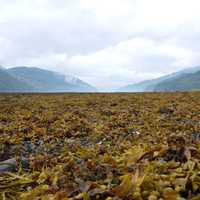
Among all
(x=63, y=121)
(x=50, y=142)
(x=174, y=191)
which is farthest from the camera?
(x=63, y=121)

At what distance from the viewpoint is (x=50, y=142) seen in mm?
8656

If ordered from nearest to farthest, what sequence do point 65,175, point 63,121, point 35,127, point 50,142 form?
1. point 65,175
2. point 50,142
3. point 35,127
4. point 63,121

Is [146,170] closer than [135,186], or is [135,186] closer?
[135,186]

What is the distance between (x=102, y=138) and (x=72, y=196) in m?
5.13

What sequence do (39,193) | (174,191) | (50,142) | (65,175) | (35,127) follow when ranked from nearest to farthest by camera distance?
(174,191) < (39,193) < (65,175) < (50,142) < (35,127)

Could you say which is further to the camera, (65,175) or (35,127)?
(35,127)

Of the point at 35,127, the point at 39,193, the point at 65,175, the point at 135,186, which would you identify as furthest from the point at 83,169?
the point at 35,127

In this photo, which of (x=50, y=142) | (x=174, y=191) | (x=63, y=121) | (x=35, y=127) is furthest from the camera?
(x=63, y=121)

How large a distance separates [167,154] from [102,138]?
402 cm

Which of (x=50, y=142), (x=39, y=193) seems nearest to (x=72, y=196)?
(x=39, y=193)

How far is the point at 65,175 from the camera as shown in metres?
4.66

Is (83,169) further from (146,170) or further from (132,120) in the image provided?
(132,120)

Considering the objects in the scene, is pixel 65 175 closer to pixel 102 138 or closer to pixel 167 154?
pixel 167 154

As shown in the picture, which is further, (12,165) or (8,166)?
(12,165)
